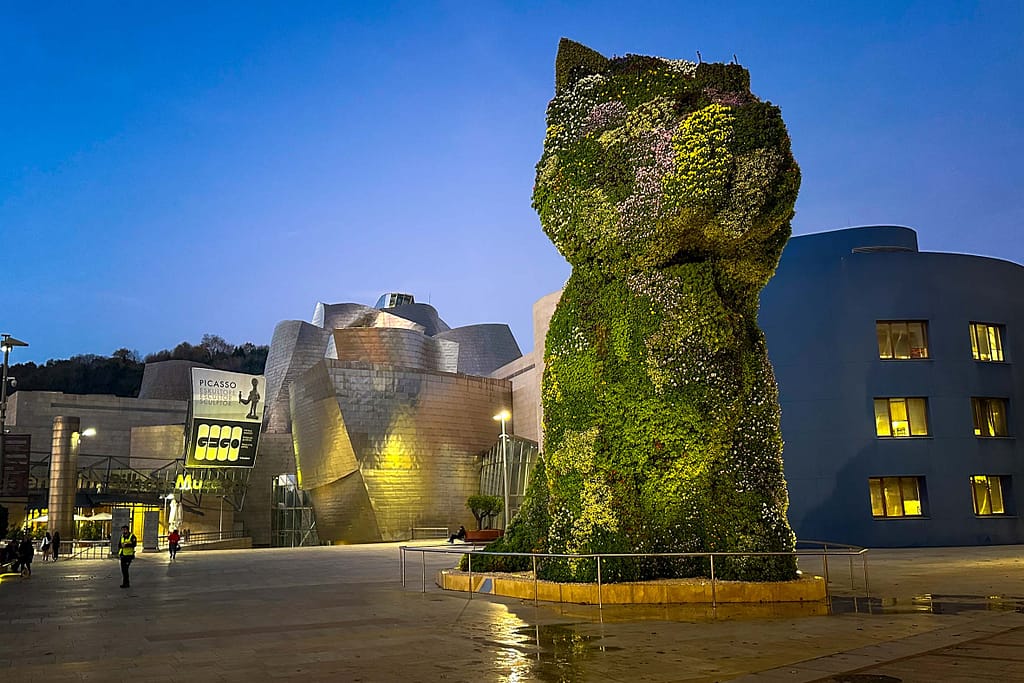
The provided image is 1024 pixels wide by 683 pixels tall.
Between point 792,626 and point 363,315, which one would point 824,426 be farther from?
point 363,315

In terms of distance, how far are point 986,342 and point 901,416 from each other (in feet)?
15.0

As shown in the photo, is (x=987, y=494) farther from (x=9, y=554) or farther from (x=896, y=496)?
(x=9, y=554)

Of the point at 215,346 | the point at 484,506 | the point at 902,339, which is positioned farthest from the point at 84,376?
the point at 902,339

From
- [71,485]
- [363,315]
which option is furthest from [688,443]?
[363,315]

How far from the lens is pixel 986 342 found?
30.1m

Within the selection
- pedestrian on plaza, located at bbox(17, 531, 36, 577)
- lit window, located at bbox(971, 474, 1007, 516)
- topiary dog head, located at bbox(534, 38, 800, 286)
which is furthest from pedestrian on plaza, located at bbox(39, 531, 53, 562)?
lit window, located at bbox(971, 474, 1007, 516)

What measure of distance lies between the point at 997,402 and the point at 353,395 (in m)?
30.3

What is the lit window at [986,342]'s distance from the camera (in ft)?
97.9

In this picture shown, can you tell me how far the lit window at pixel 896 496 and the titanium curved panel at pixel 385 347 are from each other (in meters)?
32.1

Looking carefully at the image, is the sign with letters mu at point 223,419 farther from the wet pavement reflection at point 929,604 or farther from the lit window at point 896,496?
the wet pavement reflection at point 929,604

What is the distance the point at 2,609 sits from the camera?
1579 centimetres

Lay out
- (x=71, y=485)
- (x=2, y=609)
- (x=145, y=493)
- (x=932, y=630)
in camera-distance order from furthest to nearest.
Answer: (x=145, y=493) < (x=71, y=485) < (x=2, y=609) < (x=932, y=630)

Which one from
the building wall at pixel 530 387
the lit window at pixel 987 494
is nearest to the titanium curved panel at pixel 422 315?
the building wall at pixel 530 387

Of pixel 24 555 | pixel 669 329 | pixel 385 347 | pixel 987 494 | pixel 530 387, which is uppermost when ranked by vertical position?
pixel 385 347
